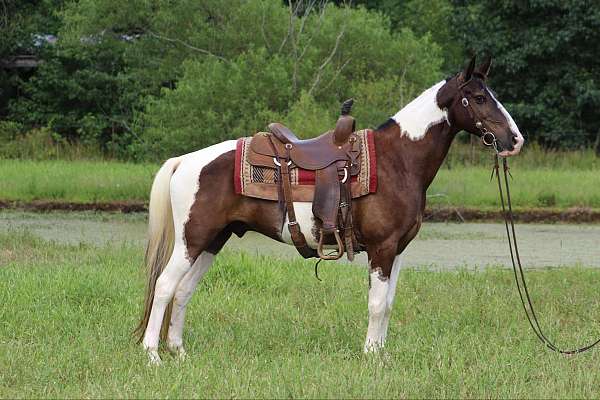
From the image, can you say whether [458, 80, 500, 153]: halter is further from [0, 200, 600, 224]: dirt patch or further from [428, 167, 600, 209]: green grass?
[0, 200, 600, 224]: dirt patch

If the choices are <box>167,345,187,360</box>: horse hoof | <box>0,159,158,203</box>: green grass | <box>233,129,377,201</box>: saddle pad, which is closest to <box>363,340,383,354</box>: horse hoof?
<box>233,129,377,201</box>: saddle pad

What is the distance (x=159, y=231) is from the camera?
6.27 metres

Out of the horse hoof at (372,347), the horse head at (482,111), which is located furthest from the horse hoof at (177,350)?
the horse head at (482,111)

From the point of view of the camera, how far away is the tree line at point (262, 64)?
1459cm

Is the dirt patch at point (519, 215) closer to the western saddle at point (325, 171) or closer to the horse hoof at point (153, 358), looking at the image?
the western saddle at point (325, 171)

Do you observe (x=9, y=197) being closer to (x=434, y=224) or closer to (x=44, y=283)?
(x=434, y=224)

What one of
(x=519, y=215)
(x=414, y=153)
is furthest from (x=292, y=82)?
(x=414, y=153)

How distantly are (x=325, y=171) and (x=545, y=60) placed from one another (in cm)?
1848

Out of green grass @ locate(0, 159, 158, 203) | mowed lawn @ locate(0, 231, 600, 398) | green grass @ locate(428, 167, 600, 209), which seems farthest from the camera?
green grass @ locate(0, 159, 158, 203)

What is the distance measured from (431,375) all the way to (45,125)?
21.0 metres

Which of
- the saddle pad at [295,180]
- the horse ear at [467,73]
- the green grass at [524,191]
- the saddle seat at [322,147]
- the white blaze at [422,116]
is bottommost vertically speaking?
the green grass at [524,191]

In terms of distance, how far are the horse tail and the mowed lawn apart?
374mm

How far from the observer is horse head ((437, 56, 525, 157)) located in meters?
5.90

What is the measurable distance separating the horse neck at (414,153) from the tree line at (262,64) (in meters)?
7.44
